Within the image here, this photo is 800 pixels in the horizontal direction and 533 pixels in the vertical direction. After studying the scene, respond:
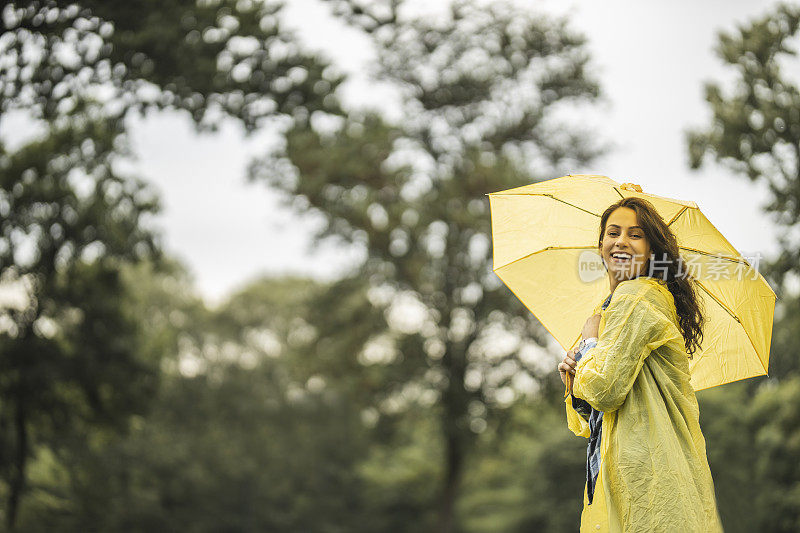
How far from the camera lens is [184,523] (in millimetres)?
25109

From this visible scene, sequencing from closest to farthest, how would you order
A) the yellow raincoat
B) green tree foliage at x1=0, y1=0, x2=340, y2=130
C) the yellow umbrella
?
the yellow raincoat → the yellow umbrella → green tree foliage at x1=0, y1=0, x2=340, y2=130

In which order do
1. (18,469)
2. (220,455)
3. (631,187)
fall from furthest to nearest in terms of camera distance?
(220,455) < (18,469) < (631,187)

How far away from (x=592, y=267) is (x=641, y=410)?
1.05 meters

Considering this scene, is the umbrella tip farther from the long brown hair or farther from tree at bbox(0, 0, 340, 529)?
tree at bbox(0, 0, 340, 529)

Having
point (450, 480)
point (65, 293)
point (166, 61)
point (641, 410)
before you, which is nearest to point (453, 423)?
point (450, 480)

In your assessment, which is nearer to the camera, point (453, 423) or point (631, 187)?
point (631, 187)

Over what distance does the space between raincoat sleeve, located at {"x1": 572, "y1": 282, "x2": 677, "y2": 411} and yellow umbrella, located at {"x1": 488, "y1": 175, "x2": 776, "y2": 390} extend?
62 cm

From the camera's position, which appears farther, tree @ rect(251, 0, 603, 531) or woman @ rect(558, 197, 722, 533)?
tree @ rect(251, 0, 603, 531)

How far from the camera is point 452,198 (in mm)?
15867

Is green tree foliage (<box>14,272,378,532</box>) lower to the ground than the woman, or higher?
higher

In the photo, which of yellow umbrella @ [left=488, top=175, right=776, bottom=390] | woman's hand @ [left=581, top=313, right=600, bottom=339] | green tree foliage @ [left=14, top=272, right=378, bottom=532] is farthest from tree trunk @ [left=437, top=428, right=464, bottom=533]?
woman's hand @ [left=581, top=313, right=600, bottom=339]

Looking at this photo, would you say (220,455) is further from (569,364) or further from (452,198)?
(569,364)

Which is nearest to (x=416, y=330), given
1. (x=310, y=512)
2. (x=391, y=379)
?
(x=391, y=379)

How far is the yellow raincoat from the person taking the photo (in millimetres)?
2586
